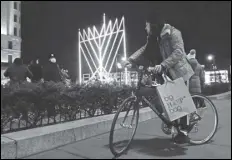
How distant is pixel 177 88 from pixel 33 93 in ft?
6.49

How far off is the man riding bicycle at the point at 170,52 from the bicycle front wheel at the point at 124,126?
541 millimetres

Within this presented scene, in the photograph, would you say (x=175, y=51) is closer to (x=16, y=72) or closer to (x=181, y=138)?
(x=181, y=138)

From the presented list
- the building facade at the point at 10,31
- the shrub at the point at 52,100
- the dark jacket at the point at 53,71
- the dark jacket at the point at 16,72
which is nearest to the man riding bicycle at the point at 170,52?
the shrub at the point at 52,100

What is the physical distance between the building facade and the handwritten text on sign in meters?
60.0

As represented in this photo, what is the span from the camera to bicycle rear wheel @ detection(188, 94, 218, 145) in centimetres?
335

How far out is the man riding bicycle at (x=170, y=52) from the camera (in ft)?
10.1

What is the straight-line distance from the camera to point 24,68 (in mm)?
5922

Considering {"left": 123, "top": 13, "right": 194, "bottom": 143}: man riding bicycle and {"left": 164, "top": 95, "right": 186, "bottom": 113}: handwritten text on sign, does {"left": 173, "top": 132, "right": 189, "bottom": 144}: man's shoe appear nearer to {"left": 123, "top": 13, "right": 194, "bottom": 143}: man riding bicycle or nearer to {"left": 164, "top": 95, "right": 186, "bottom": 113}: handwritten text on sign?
{"left": 123, "top": 13, "right": 194, "bottom": 143}: man riding bicycle

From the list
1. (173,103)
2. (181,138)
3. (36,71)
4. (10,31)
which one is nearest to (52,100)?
(173,103)

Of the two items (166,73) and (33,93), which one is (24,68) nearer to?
(33,93)

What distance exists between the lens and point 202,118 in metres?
3.54

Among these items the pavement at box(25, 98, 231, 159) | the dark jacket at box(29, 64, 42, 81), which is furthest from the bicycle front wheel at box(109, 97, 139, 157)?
the dark jacket at box(29, 64, 42, 81)

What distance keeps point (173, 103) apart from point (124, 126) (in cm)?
64

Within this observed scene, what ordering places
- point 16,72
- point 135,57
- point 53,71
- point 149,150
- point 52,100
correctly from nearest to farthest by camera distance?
point 149,150 < point 135,57 < point 52,100 < point 16,72 < point 53,71
